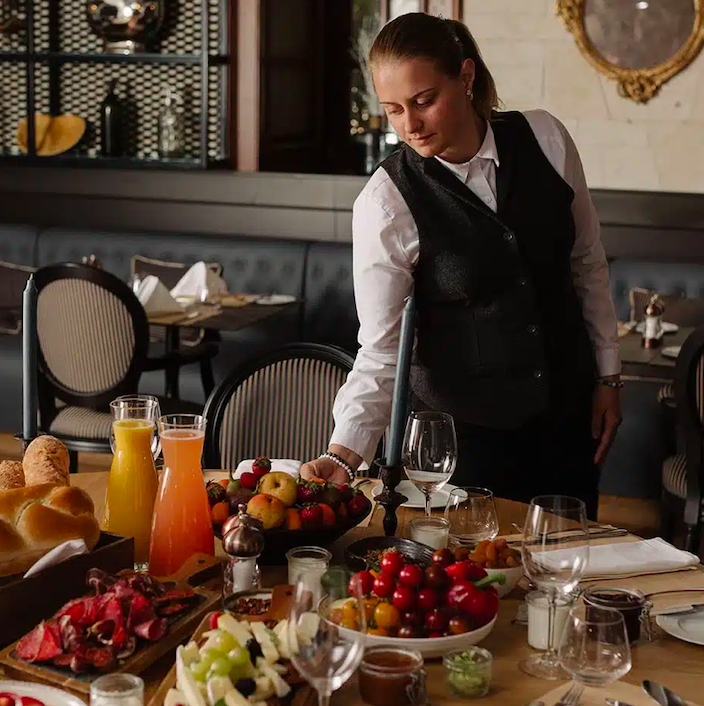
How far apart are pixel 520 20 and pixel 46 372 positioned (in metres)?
2.57

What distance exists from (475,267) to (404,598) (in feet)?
3.00

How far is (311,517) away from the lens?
164cm

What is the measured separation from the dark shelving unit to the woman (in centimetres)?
346

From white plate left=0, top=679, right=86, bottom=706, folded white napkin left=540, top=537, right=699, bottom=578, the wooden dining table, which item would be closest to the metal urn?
the wooden dining table

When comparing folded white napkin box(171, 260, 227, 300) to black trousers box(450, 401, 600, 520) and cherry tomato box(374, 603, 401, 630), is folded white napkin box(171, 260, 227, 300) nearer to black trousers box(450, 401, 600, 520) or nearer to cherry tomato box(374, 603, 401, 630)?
black trousers box(450, 401, 600, 520)

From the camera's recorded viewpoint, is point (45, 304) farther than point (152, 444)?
Yes

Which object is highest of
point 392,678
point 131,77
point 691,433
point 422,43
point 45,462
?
point 131,77

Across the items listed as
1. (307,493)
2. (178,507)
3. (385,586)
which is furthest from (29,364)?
(385,586)

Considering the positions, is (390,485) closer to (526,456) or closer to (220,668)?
(220,668)

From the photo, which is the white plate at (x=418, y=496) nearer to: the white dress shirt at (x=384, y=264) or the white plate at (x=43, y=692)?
the white dress shirt at (x=384, y=264)

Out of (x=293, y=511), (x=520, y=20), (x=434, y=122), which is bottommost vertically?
(x=293, y=511)

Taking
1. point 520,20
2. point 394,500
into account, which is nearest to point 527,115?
point 394,500

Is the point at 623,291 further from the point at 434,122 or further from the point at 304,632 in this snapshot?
the point at 304,632

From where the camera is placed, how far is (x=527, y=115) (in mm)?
2293
